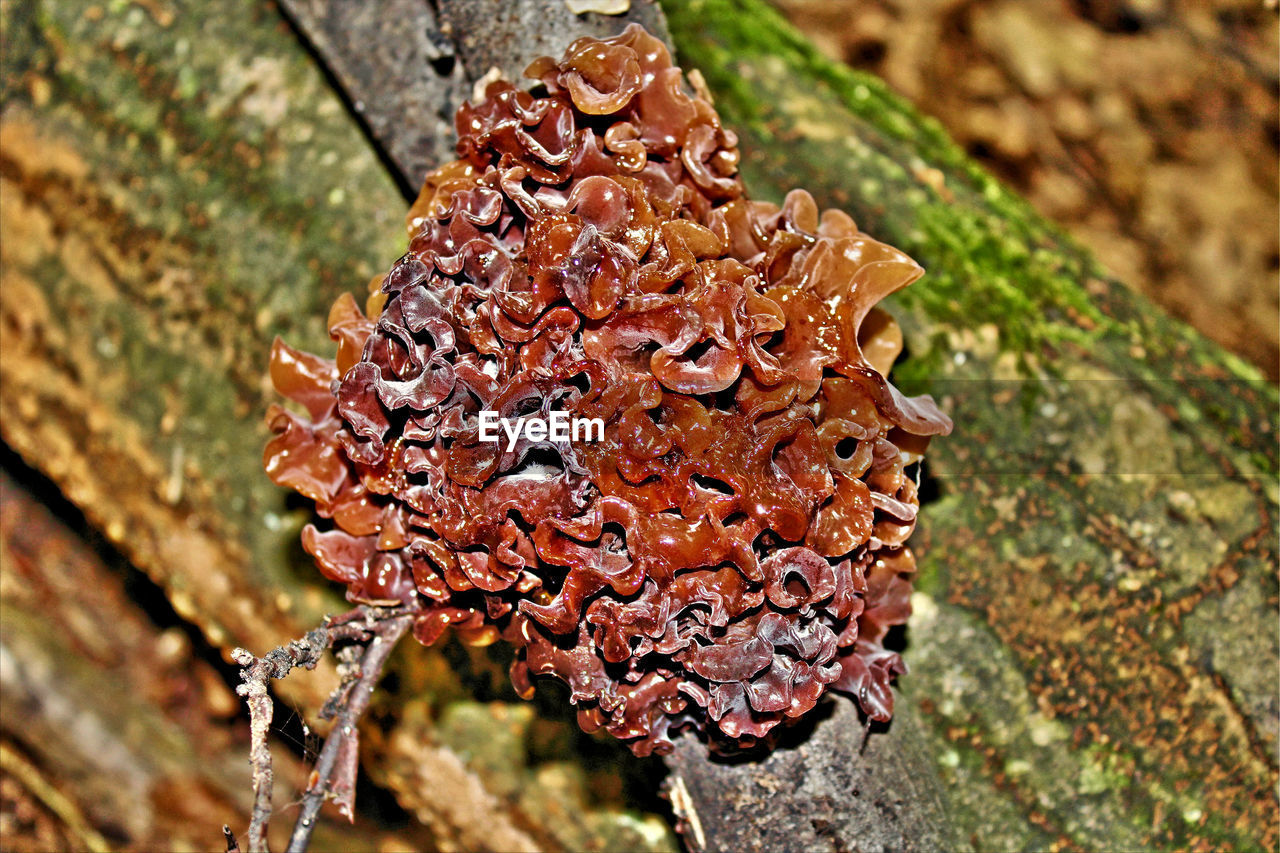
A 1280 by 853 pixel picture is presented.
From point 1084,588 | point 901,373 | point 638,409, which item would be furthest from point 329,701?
point 1084,588

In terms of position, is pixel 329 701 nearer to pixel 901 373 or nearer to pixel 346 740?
pixel 346 740

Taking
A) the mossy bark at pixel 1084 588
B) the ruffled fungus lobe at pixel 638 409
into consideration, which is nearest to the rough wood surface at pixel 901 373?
the mossy bark at pixel 1084 588

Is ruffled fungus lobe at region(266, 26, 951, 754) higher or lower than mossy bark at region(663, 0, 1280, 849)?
higher

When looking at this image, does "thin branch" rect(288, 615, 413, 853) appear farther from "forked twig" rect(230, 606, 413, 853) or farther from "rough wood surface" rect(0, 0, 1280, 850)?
"rough wood surface" rect(0, 0, 1280, 850)

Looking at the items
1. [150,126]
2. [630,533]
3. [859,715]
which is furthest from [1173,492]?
[150,126]

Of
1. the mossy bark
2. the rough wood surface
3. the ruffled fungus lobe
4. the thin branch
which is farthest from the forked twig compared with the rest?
the mossy bark

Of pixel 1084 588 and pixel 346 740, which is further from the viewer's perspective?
pixel 1084 588

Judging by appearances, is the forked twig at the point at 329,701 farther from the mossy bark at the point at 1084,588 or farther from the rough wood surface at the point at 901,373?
the mossy bark at the point at 1084,588

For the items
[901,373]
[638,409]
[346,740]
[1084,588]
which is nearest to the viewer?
[638,409]
